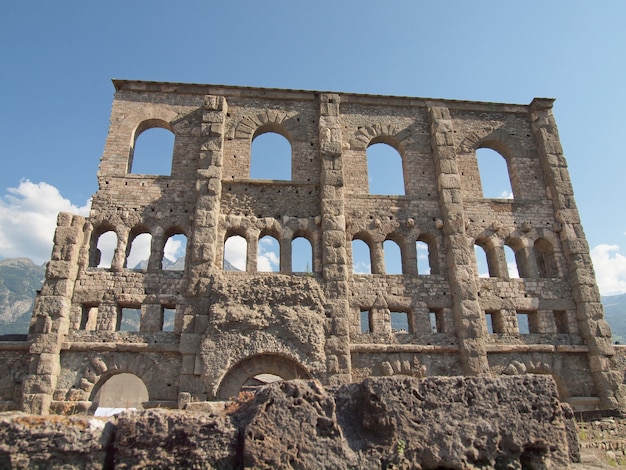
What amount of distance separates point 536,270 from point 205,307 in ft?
32.6

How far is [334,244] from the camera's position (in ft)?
42.8

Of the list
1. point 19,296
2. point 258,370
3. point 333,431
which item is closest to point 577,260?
point 258,370

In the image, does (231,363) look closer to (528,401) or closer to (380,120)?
(528,401)

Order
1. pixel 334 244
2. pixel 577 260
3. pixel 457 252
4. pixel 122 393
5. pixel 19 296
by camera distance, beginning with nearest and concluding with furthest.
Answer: pixel 334 244, pixel 457 252, pixel 577 260, pixel 122 393, pixel 19 296

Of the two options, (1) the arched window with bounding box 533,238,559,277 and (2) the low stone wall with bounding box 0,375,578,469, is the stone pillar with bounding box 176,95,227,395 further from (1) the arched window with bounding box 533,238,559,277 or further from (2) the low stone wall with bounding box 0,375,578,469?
(1) the arched window with bounding box 533,238,559,277

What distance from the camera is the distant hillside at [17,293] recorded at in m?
126

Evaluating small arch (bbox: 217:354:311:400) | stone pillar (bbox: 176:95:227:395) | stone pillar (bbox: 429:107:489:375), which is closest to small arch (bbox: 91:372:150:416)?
stone pillar (bbox: 176:95:227:395)

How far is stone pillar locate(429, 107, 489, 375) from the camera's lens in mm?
12539

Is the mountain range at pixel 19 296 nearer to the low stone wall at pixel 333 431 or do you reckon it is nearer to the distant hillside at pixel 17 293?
the distant hillside at pixel 17 293

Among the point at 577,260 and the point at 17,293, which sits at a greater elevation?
the point at 17,293

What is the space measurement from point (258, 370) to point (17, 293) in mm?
164093

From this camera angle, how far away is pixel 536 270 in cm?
1402

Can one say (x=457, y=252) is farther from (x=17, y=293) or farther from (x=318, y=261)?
(x=17, y=293)

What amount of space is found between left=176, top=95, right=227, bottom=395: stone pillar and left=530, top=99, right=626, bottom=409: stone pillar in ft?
35.1
